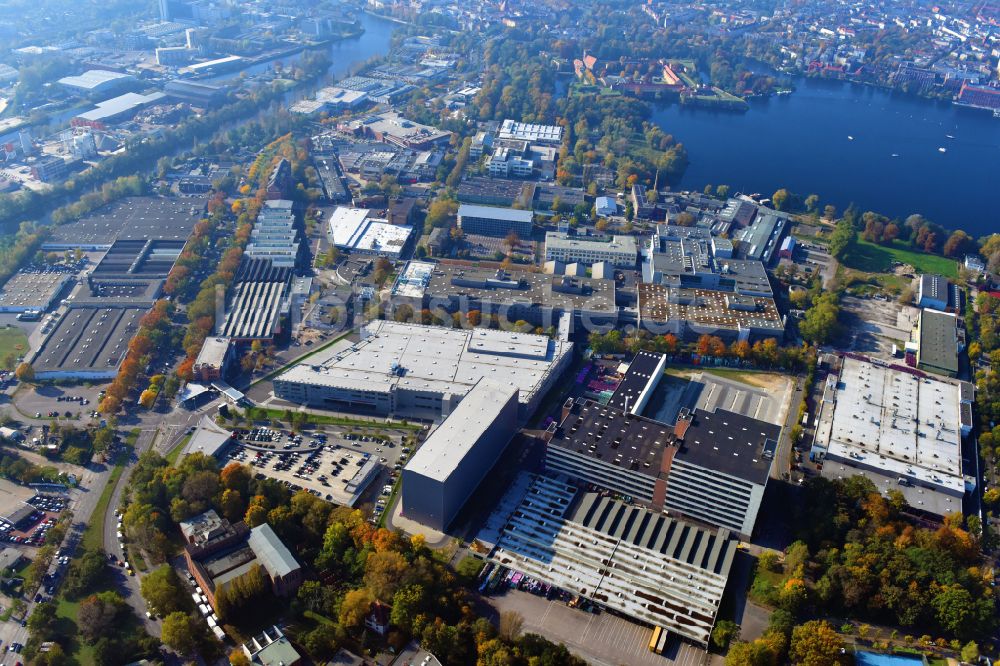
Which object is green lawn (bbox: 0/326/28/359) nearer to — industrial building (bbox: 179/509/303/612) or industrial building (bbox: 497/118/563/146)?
industrial building (bbox: 179/509/303/612)

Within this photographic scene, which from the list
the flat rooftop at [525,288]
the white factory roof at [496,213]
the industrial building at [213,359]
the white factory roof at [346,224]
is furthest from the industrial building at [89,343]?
the white factory roof at [496,213]

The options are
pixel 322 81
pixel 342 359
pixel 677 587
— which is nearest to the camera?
pixel 677 587

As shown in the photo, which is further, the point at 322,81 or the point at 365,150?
the point at 322,81

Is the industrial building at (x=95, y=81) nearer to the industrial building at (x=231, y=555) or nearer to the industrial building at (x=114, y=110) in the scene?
the industrial building at (x=114, y=110)

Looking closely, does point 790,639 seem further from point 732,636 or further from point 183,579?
point 183,579

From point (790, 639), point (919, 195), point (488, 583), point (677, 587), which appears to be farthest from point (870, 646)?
point (919, 195)

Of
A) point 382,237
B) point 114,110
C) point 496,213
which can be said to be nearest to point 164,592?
point 382,237

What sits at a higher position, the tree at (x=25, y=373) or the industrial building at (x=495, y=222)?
the industrial building at (x=495, y=222)
